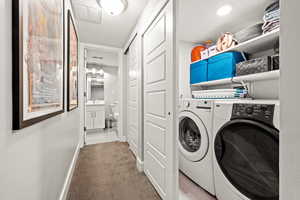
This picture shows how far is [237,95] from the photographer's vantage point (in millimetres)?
1522

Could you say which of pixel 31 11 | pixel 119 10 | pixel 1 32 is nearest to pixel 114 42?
pixel 119 10

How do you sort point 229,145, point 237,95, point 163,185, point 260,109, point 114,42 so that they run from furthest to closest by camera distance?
point 114,42
point 237,95
point 163,185
point 229,145
point 260,109

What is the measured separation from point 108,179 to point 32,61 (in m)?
1.56

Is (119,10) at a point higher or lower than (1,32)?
higher

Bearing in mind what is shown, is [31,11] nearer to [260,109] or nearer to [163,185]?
[260,109]

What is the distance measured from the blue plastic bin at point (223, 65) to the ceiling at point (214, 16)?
0.46 meters

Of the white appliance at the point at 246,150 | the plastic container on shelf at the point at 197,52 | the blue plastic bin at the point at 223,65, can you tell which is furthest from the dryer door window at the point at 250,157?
the plastic container on shelf at the point at 197,52

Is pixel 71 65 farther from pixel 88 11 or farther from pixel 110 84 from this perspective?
pixel 110 84

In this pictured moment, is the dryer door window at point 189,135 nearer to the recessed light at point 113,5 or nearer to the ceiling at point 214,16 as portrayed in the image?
the ceiling at point 214,16

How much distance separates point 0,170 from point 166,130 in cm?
99

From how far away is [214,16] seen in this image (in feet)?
5.28

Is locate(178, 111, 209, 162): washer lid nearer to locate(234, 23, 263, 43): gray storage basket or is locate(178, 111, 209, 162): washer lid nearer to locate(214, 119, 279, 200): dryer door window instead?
locate(214, 119, 279, 200): dryer door window

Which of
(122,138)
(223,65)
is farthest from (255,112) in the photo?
(122,138)

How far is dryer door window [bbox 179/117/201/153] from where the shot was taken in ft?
4.74
